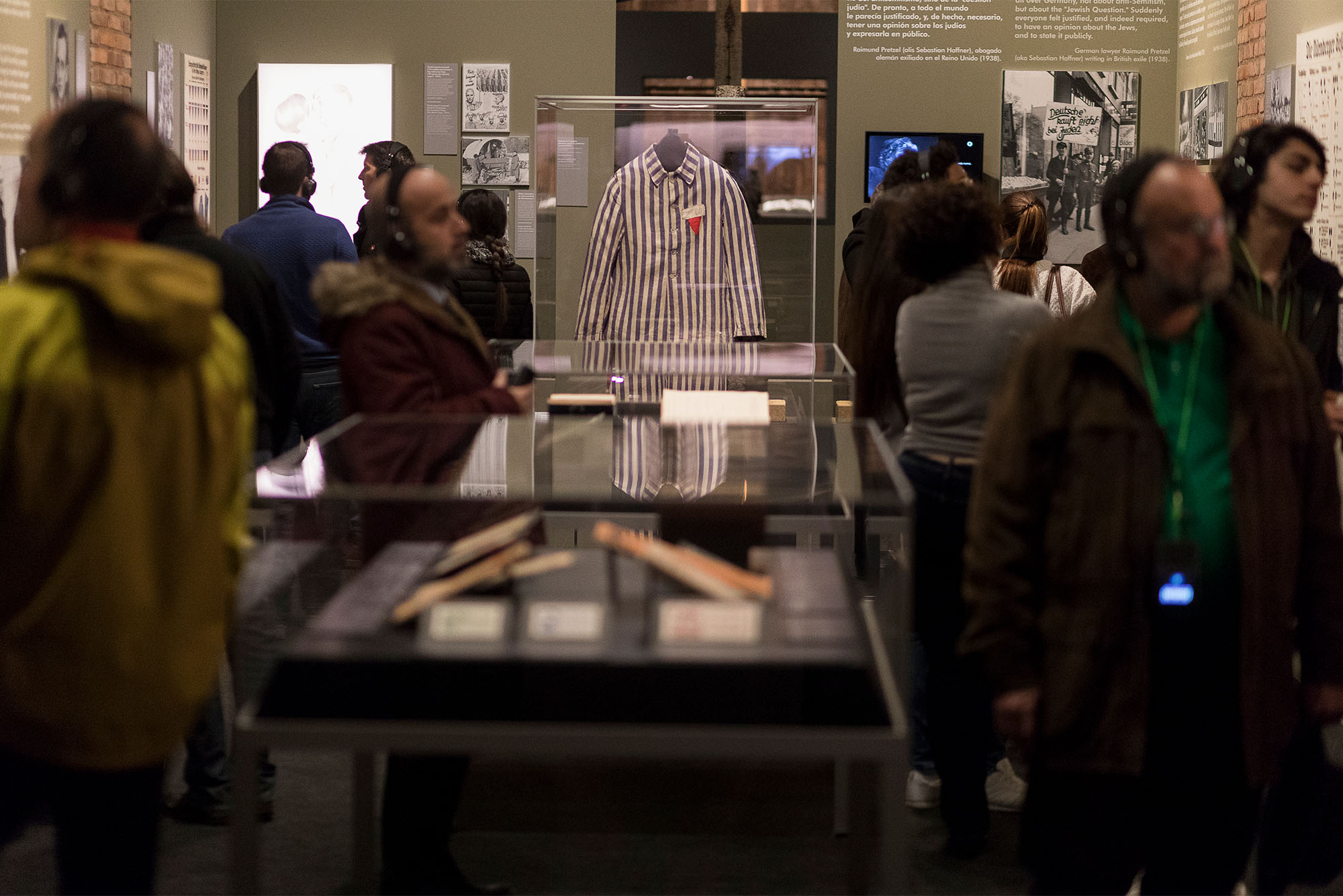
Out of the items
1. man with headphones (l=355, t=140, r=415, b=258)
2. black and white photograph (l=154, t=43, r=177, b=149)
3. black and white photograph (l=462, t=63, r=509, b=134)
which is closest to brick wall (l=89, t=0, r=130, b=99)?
black and white photograph (l=154, t=43, r=177, b=149)

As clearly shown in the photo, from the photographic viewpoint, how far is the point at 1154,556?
1951 millimetres

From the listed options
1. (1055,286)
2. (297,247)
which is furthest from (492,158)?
(1055,286)

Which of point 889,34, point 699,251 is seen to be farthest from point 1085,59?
point 699,251

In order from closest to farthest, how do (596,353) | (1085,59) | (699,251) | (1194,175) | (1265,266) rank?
(1194,175), (1265,266), (596,353), (699,251), (1085,59)

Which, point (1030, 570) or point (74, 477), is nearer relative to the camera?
point (74, 477)

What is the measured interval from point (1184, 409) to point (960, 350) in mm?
1129

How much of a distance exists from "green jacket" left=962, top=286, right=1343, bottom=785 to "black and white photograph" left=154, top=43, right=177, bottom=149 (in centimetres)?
689

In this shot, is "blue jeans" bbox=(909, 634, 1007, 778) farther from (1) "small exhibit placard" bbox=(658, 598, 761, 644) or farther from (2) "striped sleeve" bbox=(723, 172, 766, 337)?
(2) "striped sleeve" bbox=(723, 172, 766, 337)

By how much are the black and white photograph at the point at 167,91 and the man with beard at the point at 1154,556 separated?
6.90 m

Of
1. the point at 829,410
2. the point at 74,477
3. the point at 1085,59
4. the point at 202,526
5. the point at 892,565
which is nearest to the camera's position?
the point at 74,477

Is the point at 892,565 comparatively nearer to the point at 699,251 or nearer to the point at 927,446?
the point at 927,446

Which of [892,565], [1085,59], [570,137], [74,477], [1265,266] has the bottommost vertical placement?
[892,565]

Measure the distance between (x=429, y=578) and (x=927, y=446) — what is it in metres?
1.48

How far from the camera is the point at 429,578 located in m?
2.03
